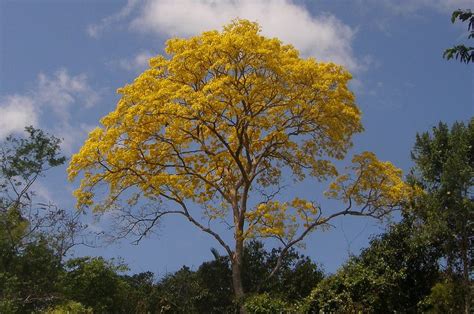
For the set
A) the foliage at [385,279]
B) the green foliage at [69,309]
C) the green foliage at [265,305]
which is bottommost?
the green foliage at [69,309]

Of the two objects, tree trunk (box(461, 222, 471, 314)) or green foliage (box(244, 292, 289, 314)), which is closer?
tree trunk (box(461, 222, 471, 314))

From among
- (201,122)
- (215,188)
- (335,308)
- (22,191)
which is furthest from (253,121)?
(22,191)

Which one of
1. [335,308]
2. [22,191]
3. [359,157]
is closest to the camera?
[335,308]

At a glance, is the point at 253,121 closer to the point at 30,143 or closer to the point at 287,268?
the point at 287,268

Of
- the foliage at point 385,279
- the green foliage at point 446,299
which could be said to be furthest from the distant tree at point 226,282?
the green foliage at point 446,299

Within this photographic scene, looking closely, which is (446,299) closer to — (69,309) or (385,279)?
(385,279)

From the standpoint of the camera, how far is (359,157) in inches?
704

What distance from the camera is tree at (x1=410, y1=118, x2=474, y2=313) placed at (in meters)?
15.3

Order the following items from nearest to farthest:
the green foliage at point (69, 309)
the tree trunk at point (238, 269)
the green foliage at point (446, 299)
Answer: the green foliage at point (446, 299) → the green foliage at point (69, 309) → the tree trunk at point (238, 269)

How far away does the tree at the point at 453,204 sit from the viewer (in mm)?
15297

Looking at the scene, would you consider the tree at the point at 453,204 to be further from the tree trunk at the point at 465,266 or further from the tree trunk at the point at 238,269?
the tree trunk at the point at 238,269

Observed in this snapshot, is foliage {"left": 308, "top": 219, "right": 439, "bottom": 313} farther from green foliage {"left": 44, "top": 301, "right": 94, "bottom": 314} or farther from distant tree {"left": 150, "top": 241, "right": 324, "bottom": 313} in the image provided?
green foliage {"left": 44, "top": 301, "right": 94, "bottom": 314}

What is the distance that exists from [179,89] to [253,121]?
6.75 ft

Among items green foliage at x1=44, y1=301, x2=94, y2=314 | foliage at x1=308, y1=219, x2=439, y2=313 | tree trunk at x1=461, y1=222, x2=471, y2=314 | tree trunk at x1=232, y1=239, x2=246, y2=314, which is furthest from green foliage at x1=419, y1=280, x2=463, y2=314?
green foliage at x1=44, y1=301, x2=94, y2=314
